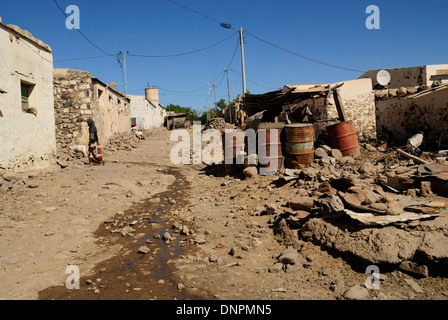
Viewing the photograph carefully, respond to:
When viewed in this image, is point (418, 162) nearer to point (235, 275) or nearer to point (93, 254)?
point (235, 275)

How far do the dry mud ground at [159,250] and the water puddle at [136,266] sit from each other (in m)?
0.01

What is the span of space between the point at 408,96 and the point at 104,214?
8.82m

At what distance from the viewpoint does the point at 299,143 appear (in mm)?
7398

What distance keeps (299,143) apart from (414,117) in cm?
395

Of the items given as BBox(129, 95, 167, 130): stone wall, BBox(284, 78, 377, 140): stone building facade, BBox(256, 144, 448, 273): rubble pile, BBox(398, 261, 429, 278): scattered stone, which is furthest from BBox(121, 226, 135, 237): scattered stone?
BBox(129, 95, 167, 130): stone wall

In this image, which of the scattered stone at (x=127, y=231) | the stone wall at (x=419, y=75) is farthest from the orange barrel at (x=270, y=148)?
the stone wall at (x=419, y=75)

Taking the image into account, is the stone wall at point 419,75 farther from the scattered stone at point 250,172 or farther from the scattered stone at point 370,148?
the scattered stone at point 250,172

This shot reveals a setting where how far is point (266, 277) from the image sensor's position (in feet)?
10.4

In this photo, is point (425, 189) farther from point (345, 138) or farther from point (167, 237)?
point (345, 138)

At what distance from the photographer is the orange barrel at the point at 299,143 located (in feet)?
24.2

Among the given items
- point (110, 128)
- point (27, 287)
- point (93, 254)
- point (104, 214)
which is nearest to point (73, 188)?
point (104, 214)

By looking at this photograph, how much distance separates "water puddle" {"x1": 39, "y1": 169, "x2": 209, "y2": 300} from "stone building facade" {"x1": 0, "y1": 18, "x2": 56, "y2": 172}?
300 centimetres

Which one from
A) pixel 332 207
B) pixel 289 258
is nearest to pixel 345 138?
pixel 332 207
